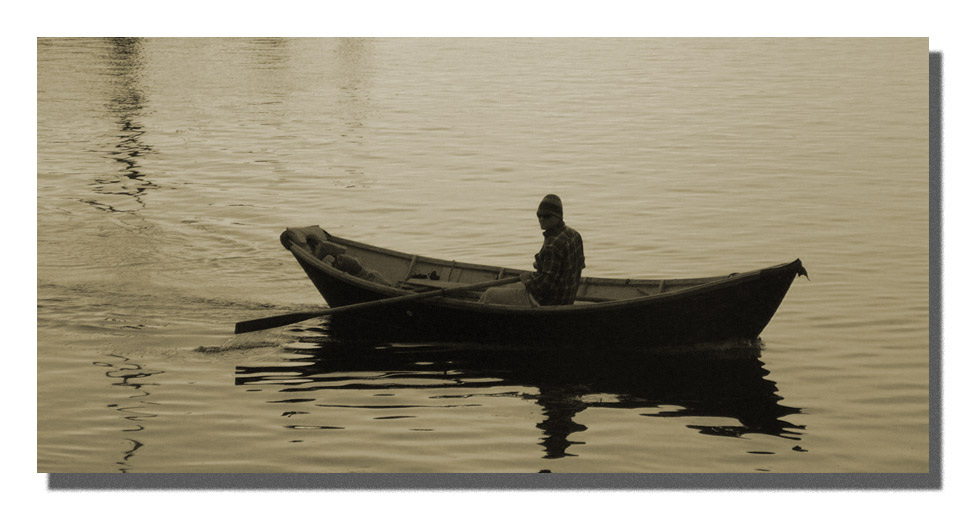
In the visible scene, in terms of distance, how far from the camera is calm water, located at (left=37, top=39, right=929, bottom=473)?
7.49m

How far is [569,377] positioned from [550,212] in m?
1.06

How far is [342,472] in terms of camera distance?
7.10 meters

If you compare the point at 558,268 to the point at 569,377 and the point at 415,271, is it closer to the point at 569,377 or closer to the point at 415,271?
the point at 569,377

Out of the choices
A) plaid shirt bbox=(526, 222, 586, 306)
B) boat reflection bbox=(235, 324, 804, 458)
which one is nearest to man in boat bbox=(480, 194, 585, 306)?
plaid shirt bbox=(526, 222, 586, 306)

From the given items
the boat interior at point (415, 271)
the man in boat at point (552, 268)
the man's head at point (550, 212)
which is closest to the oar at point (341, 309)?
the man in boat at point (552, 268)

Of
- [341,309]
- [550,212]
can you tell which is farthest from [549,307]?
[341,309]

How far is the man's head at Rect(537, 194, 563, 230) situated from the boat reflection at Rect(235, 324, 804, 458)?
3.09 feet

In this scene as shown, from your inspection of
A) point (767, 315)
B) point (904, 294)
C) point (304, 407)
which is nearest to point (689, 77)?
point (904, 294)

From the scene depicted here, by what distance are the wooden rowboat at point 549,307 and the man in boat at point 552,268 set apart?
0.43ft

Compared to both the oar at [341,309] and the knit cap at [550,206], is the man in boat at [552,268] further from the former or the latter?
the oar at [341,309]

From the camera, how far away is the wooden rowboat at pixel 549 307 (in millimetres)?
8219

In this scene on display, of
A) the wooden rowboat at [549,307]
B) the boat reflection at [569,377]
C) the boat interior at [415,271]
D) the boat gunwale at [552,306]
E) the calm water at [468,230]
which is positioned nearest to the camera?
the calm water at [468,230]

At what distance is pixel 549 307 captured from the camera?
27.8 ft

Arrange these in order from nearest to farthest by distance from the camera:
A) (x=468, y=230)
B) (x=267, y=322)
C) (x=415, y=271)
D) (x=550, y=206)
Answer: (x=550, y=206), (x=267, y=322), (x=415, y=271), (x=468, y=230)
